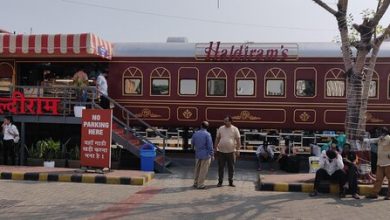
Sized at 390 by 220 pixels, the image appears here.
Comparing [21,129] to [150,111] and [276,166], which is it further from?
[276,166]

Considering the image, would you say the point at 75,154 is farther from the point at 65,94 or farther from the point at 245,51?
the point at 245,51

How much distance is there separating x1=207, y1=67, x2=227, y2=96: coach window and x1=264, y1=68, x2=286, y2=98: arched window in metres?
1.36

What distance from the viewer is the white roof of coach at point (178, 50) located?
16.6 meters

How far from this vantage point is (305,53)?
16766mm

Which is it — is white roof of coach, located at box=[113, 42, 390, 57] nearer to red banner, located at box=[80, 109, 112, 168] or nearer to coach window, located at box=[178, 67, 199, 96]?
coach window, located at box=[178, 67, 199, 96]

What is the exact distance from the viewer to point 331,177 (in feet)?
38.3

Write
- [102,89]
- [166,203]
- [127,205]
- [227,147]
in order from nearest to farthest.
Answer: [127,205] < [166,203] < [227,147] < [102,89]

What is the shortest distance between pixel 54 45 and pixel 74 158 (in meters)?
3.67

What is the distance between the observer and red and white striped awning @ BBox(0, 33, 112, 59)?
16203 millimetres

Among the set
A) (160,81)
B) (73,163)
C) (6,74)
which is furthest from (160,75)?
(6,74)

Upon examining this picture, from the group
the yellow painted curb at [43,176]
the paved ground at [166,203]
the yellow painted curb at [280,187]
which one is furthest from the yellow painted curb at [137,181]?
the yellow painted curb at [280,187]

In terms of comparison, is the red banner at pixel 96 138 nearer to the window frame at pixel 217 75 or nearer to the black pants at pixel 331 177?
the window frame at pixel 217 75

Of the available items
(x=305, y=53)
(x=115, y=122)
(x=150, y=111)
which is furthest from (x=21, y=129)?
(x=305, y=53)

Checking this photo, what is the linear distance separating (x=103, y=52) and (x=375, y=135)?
351 inches
